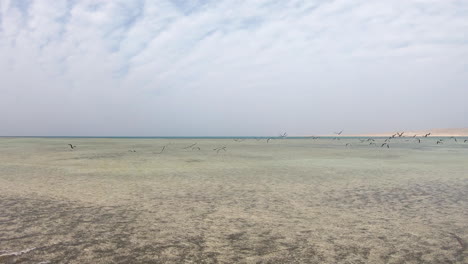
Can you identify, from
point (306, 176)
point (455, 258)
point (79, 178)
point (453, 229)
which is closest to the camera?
point (455, 258)

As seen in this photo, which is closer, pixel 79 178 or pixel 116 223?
pixel 116 223

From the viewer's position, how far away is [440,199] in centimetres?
969

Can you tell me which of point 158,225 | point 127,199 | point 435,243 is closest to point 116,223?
point 158,225

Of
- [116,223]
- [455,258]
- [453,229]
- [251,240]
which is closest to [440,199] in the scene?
[453,229]

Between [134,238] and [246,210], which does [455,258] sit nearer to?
[246,210]

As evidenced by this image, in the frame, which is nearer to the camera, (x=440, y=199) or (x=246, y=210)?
(x=246, y=210)

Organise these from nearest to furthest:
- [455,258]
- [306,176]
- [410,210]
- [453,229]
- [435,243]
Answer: [455,258] < [435,243] < [453,229] < [410,210] < [306,176]

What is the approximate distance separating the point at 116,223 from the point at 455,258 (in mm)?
6375

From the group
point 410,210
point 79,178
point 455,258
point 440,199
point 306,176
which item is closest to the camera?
point 455,258

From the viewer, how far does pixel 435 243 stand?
5.79 m

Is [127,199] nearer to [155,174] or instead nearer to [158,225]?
[158,225]

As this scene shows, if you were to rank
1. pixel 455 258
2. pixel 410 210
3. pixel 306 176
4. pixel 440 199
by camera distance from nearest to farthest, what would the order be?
pixel 455 258 → pixel 410 210 → pixel 440 199 → pixel 306 176

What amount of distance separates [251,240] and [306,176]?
32.0 ft

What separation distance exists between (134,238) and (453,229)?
6402 millimetres
